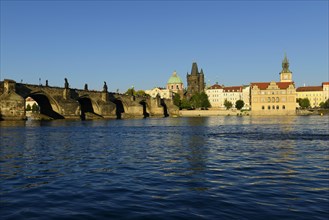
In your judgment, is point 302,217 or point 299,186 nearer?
point 302,217

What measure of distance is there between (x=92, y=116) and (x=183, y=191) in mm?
90894

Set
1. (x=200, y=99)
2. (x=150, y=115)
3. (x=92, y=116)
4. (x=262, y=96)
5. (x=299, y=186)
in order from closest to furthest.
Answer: (x=299, y=186) → (x=92, y=116) → (x=150, y=115) → (x=262, y=96) → (x=200, y=99)

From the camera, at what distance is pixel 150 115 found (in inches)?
5571

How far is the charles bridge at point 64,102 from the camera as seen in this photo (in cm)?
6581

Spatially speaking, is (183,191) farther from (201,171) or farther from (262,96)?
(262,96)

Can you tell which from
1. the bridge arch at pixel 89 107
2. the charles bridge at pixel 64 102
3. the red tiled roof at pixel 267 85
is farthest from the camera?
the red tiled roof at pixel 267 85

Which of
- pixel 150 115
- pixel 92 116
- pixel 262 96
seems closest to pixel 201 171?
pixel 92 116

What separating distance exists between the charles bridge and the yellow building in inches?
1935

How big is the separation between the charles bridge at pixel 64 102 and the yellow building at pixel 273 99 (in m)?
49.2

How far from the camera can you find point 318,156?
60.8 ft

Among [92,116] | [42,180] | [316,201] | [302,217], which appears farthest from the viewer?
[92,116]

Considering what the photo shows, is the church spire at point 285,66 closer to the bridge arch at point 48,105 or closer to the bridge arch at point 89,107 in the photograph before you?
the bridge arch at point 89,107

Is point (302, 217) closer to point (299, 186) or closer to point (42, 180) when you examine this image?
point (299, 186)

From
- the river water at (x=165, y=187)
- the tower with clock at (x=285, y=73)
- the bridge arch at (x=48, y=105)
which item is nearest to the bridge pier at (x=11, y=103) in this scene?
the bridge arch at (x=48, y=105)
